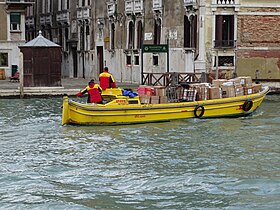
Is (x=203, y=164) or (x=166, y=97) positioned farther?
(x=166, y=97)

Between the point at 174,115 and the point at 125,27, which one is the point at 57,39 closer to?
the point at 125,27

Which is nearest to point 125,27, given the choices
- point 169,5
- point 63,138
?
point 169,5

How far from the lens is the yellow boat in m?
19.6

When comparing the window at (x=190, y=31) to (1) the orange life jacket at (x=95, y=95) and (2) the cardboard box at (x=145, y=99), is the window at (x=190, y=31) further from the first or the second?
(1) the orange life jacket at (x=95, y=95)

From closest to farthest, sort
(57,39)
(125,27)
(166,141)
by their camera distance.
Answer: (166,141) < (125,27) < (57,39)

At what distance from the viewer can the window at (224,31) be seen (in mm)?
30078

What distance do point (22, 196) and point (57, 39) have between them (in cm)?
3597

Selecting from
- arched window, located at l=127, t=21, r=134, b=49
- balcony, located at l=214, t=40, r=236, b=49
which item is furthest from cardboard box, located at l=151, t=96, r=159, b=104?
arched window, located at l=127, t=21, r=134, b=49

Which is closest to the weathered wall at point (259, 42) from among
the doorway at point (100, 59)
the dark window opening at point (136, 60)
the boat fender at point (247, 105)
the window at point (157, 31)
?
the window at point (157, 31)

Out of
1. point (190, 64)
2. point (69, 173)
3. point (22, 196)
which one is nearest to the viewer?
point (22, 196)

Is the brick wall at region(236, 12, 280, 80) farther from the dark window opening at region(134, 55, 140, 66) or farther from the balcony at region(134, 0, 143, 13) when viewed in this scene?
the dark window opening at region(134, 55, 140, 66)

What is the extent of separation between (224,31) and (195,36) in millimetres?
1221

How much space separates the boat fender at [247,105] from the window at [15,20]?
20.1 m

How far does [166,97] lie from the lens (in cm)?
2058
